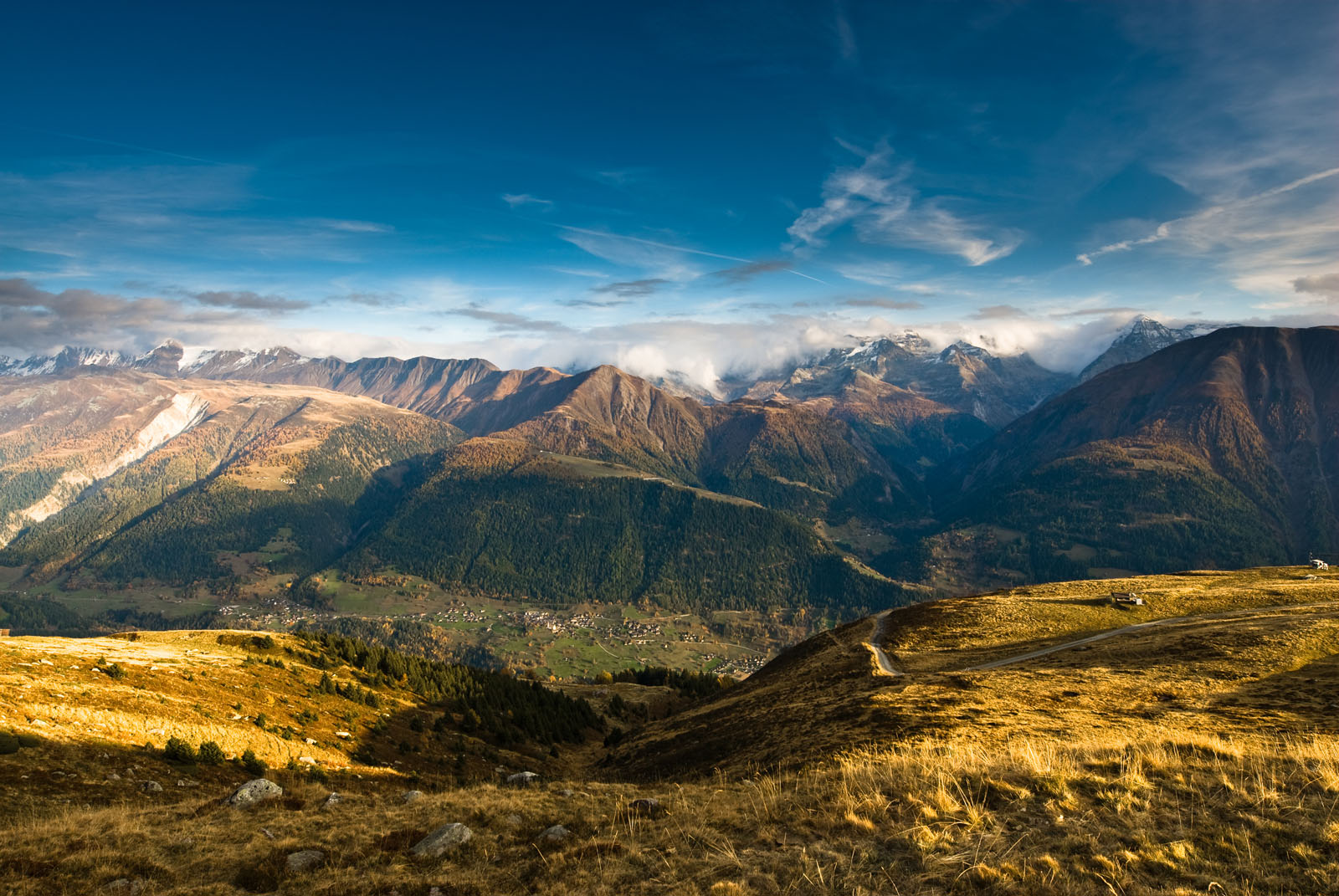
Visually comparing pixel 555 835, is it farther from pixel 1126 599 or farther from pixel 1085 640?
pixel 1126 599

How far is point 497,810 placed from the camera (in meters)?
19.3

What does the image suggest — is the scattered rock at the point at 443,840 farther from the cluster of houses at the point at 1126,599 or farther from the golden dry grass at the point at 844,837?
the cluster of houses at the point at 1126,599

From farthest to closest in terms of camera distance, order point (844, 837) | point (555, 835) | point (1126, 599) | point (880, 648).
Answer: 1. point (1126, 599)
2. point (880, 648)
3. point (555, 835)
4. point (844, 837)

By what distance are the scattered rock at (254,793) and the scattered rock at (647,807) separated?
50.3 feet

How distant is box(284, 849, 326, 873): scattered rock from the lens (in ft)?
49.8

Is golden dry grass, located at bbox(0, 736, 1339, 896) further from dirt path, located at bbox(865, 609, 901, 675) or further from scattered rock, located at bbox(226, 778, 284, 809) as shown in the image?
dirt path, located at bbox(865, 609, 901, 675)

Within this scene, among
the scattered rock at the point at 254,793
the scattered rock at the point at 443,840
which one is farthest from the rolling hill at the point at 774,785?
the scattered rock at the point at 254,793

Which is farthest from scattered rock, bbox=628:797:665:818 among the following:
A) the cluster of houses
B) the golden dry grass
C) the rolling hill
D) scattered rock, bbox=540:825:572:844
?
the cluster of houses

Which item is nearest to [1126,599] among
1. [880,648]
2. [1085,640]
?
[1085,640]

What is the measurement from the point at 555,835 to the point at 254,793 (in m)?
14.8

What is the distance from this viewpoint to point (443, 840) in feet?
54.4

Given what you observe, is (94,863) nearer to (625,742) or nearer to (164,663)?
(164,663)

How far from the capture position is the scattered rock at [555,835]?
642 inches

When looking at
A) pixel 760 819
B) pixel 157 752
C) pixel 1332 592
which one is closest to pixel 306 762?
pixel 157 752
